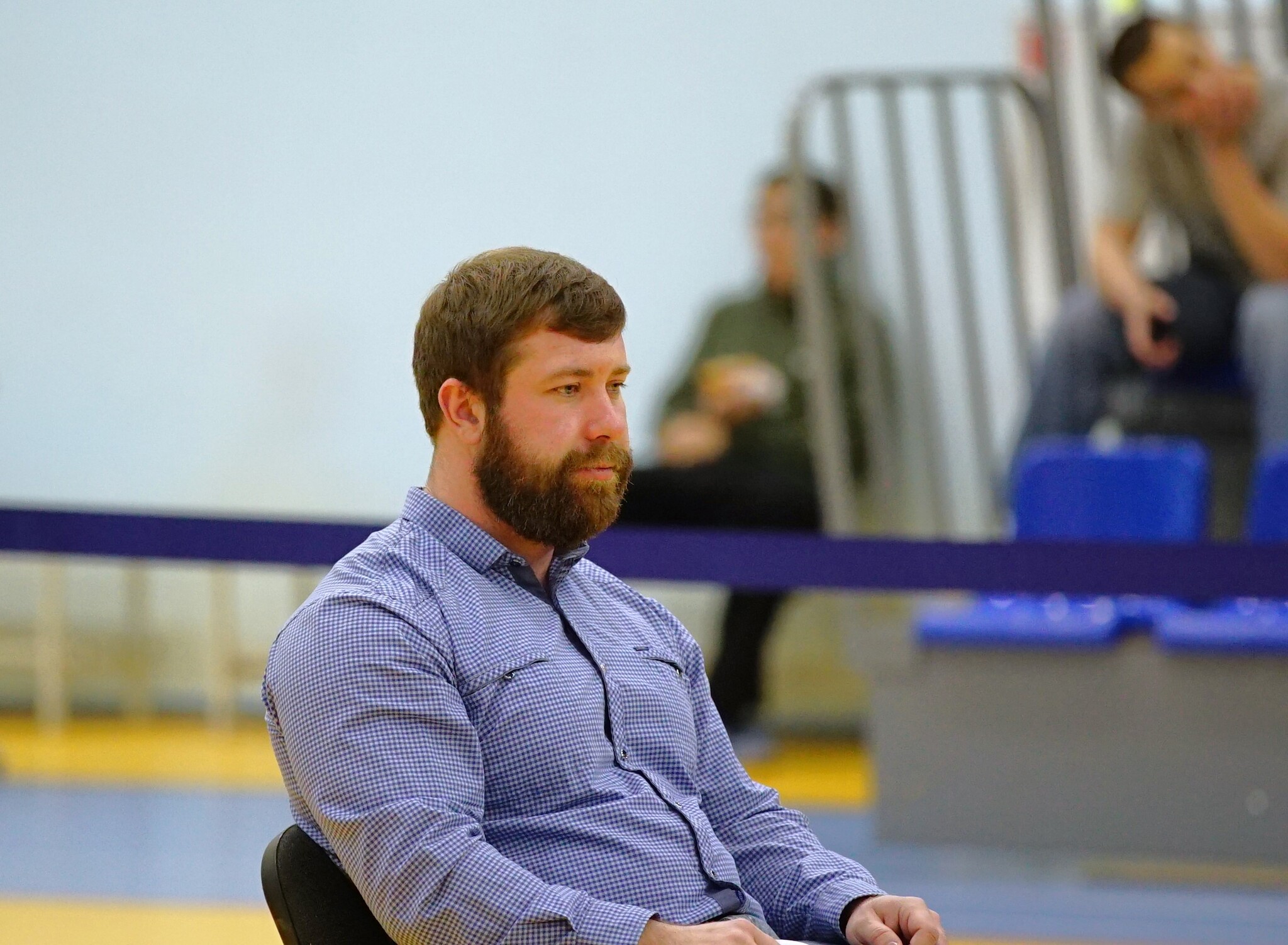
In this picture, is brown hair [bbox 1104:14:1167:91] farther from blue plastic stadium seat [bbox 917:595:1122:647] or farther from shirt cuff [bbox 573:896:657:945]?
shirt cuff [bbox 573:896:657:945]

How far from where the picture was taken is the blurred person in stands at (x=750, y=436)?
201 inches

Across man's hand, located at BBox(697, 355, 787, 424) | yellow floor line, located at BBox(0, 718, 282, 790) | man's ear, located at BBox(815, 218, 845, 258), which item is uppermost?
man's ear, located at BBox(815, 218, 845, 258)

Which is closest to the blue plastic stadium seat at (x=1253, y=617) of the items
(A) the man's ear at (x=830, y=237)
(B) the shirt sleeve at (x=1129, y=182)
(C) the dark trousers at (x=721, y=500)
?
(B) the shirt sleeve at (x=1129, y=182)

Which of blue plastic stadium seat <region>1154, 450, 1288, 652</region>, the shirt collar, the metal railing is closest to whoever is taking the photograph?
the shirt collar

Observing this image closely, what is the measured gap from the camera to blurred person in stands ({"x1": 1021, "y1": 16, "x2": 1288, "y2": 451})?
4004mm

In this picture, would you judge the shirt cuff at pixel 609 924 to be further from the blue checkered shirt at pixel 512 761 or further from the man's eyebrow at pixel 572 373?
the man's eyebrow at pixel 572 373

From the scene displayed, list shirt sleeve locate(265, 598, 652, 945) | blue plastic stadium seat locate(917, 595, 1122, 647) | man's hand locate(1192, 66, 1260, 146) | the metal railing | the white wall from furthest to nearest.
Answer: the white wall → the metal railing → man's hand locate(1192, 66, 1260, 146) → blue plastic stadium seat locate(917, 595, 1122, 647) → shirt sleeve locate(265, 598, 652, 945)

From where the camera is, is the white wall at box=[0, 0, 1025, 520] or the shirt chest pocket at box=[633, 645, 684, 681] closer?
the shirt chest pocket at box=[633, 645, 684, 681]

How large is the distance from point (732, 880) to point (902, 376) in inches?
162

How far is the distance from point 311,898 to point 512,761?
20cm

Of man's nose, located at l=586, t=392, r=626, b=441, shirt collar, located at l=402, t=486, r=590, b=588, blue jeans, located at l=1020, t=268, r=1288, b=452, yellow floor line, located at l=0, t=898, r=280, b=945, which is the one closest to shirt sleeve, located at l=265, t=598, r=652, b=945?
shirt collar, located at l=402, t=486, r=590, b=588

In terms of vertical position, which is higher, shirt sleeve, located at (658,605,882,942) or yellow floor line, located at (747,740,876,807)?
shirt sleeve, located at (658,605,882,942)

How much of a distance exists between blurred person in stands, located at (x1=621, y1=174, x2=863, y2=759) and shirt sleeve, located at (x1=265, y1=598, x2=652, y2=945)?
3686 millimetres

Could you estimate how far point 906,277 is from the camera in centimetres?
477
